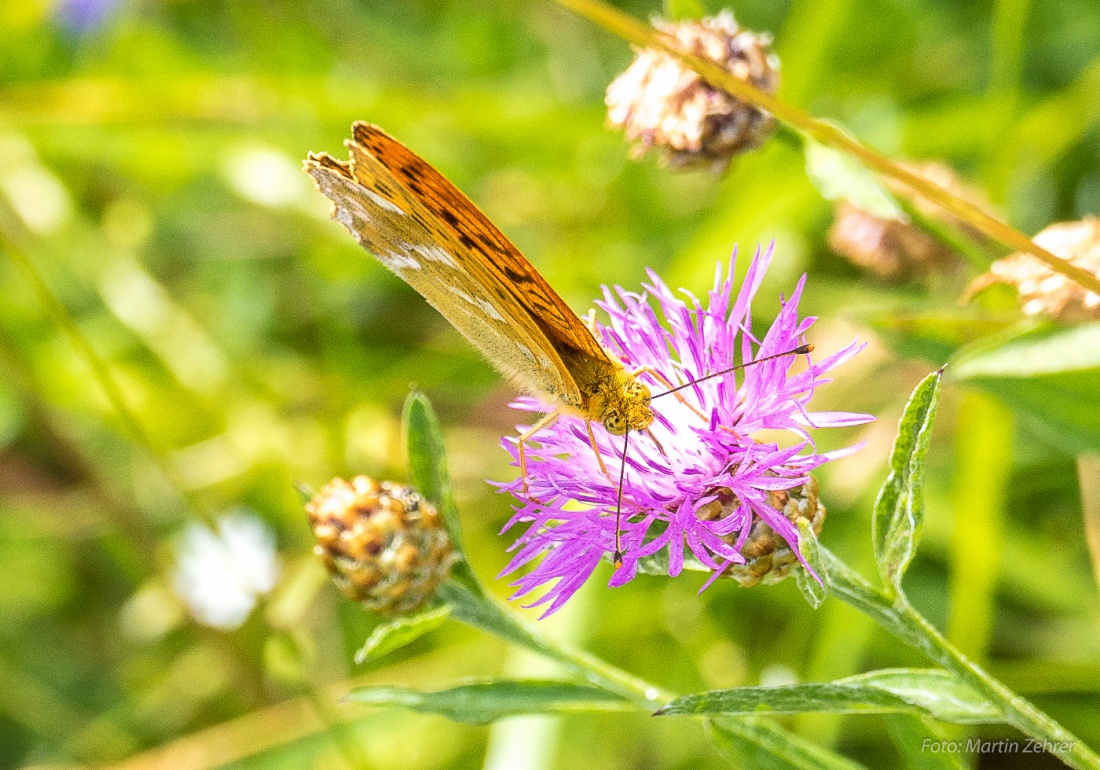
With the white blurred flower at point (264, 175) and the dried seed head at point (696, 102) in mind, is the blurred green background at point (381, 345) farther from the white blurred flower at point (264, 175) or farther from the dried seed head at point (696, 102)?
the dried seed head at point (696, 102)

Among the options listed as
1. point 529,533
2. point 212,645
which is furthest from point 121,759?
point 529,533

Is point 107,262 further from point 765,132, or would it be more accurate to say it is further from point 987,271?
point 987,271

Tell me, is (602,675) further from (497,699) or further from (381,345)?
(381,345)

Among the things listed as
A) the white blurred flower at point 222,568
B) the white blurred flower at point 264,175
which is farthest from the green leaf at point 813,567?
the white blurred flower at point 264,175

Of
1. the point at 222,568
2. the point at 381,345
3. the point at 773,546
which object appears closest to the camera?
the point at 773,546

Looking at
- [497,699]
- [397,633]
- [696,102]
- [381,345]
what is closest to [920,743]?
[497,699]

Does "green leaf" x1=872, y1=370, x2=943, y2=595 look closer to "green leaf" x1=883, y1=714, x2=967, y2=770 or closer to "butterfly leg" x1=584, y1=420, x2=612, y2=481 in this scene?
"green leaf" x1=883, y1=714, x2=967, y2=770
